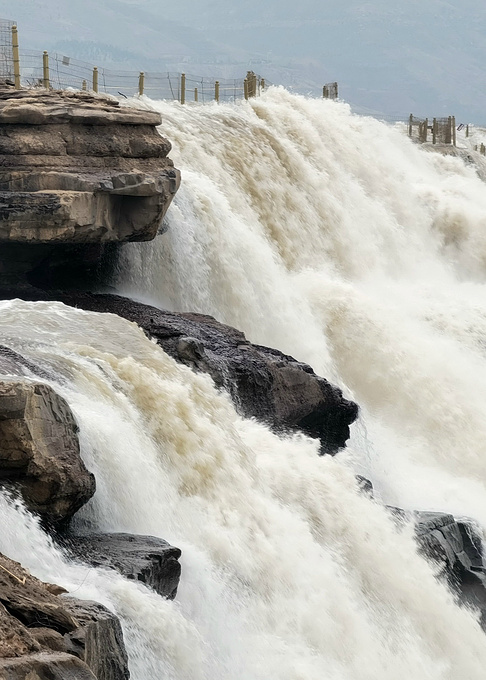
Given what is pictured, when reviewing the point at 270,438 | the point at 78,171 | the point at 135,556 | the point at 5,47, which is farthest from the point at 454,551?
the point at 5,47

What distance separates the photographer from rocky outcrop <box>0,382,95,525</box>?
11047 millimetres

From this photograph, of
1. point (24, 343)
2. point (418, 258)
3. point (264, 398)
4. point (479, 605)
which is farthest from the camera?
point (418, 258)

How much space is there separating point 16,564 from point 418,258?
2446 cm

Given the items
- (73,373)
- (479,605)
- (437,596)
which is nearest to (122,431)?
(73,373)

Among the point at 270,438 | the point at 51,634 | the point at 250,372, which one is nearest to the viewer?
the point at 51,634

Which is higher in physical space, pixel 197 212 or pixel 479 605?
pixel 197 212

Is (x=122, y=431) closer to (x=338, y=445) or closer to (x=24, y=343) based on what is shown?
(x=24, y=343)

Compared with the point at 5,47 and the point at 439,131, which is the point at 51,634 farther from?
the point at 439,131

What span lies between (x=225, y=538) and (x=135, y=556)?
188 centimetres

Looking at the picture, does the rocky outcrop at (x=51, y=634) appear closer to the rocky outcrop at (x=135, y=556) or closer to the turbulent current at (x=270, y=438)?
the turbulent current at (x=270, y=438)

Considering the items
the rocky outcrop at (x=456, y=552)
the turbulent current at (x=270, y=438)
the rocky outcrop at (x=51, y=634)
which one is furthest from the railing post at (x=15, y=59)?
the rocky outcrop at (x=51, y=634)

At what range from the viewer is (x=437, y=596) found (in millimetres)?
14742

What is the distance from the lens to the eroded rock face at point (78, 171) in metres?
18.2

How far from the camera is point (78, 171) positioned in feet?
61.3
